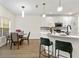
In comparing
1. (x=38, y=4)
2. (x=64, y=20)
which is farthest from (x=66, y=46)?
(x=64, y=20)

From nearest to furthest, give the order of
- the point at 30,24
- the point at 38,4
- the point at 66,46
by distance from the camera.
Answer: the point at 66,46 → the point at 38,4 → the point at 30,24

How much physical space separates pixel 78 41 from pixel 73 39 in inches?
7.5

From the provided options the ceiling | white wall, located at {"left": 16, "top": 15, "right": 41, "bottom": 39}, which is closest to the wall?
white wall, located at {"left": 16, "top": 15, "right": 41, "bottom": 39}

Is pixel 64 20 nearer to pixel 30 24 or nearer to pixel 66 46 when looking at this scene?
pixel 30 24

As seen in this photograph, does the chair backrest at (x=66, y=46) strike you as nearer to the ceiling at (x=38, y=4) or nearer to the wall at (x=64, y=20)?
the ceiling at (x=38, y=4)

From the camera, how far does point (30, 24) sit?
1230 centimetres

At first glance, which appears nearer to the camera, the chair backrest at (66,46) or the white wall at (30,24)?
the chair backrest at (66,46)

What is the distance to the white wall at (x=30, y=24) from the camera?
12.2 m

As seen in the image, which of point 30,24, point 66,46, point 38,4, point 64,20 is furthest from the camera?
point 30,24

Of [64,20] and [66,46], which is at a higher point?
[64,20]

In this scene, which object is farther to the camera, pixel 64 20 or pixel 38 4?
pixel 64 20

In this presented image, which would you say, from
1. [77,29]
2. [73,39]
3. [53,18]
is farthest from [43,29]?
[73,39]

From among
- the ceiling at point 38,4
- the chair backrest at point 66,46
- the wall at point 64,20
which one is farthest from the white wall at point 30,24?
the chair backrest at point 66,46

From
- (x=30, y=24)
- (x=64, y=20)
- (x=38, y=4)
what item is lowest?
(x=30, y=24)
